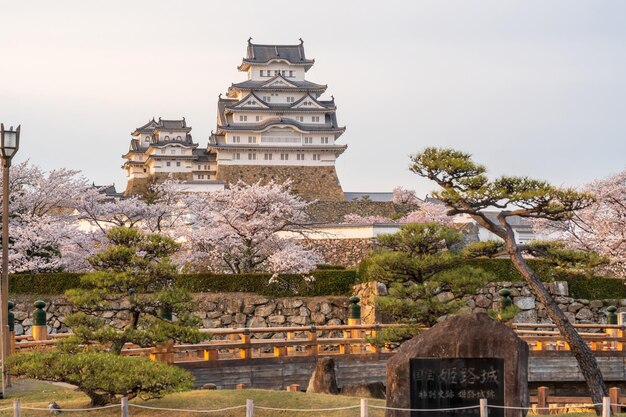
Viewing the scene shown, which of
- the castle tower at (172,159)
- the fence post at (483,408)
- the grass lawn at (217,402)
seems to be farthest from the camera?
the castle tower at (172,159)

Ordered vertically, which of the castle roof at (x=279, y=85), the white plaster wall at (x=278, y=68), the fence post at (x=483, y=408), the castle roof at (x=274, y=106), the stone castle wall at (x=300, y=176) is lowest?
the fence post at (x=483, y=408)

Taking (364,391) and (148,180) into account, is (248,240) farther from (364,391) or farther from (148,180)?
(148,180)

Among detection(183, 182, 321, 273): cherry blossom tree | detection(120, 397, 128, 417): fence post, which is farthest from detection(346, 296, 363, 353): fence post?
detection(183, 182, 321, 273): cherry blossom tree

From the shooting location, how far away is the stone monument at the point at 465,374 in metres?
14.2

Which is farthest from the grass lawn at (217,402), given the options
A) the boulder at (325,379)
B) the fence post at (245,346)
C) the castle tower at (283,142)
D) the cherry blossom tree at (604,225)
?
the castle tower at (283,142)

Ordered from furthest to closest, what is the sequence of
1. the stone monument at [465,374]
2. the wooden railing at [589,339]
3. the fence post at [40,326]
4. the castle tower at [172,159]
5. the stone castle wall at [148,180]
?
the castle tower at [172,159] → the stone castle wall at [148,180] → the wooden railing at [589,339] → the fence post at [40,326] → the stone monument at [465,374]

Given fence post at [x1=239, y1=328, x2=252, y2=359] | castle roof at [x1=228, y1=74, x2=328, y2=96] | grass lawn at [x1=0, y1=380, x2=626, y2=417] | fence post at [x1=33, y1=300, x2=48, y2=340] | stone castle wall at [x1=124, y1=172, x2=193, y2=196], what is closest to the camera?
grass lawn at [x1=0, y1=380, x2=626, y2=417]

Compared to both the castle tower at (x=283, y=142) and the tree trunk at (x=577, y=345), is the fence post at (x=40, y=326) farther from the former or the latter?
the castle tower at (x=283, y=142)

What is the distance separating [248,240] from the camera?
40.3m

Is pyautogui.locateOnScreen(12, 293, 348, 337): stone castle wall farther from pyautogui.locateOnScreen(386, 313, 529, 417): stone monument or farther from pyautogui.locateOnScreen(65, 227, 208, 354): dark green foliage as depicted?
pyautogui.locateOnScreen(386, 313, 529, 417): stone monument

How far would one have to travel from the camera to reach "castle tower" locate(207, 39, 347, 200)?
65875 millimetres

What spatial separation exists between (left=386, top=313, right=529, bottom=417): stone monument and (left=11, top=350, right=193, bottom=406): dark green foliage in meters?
2.98

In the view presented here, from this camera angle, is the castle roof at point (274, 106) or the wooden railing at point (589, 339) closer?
the wooden railing at point (589, 339)

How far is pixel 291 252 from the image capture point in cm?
3894
